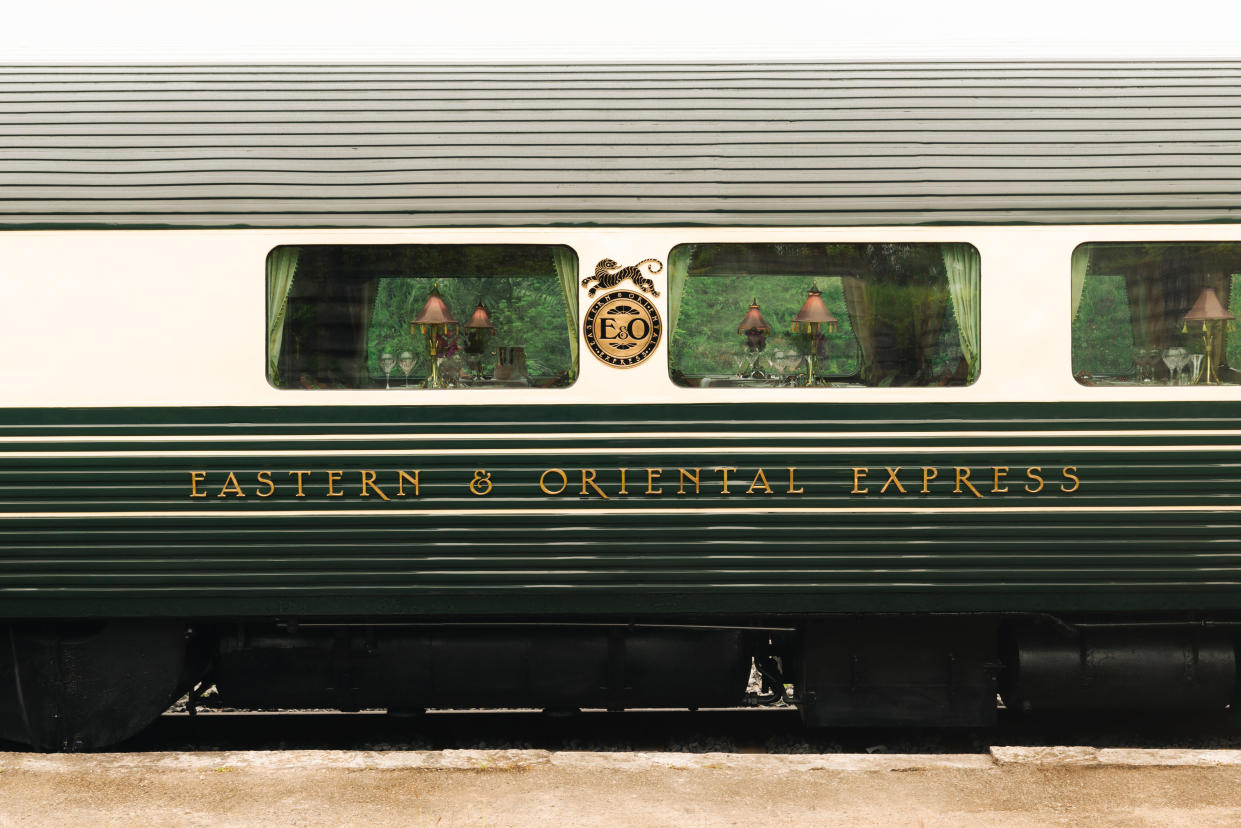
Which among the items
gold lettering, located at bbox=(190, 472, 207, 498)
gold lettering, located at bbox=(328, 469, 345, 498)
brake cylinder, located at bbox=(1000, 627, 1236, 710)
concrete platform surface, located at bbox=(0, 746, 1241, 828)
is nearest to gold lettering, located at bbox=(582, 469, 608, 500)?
gold lettering, located at bbox=(328, 469, 345, 498)

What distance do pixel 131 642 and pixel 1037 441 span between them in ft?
13.9

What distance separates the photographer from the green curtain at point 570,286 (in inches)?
194

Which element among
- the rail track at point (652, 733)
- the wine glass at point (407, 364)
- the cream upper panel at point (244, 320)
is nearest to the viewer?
the cream upper panel at point (244, 320)

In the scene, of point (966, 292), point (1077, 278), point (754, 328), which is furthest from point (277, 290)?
point (1077, 278)

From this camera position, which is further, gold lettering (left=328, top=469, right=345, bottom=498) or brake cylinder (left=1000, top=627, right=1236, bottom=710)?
brake cylinder (left=1000, top=627, right=1236, bottom=710)

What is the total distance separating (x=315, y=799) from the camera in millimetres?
4383

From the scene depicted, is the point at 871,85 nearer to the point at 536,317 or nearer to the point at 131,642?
the point at 536,317

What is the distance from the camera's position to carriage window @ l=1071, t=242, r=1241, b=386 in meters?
4.90

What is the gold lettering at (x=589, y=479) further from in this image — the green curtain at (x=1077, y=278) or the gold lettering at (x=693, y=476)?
the green curtain at (x=1077, y=278)

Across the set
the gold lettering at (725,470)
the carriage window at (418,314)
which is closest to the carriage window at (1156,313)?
the gold lettering at (725,470)

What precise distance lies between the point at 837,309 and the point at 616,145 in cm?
125

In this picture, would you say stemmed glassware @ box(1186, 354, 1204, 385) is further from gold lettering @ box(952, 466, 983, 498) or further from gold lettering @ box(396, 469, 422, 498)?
gold lettering @ box(396, 469, 422, 498)

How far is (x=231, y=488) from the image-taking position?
4.89m

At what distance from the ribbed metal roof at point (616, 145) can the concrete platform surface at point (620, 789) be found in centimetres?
238
